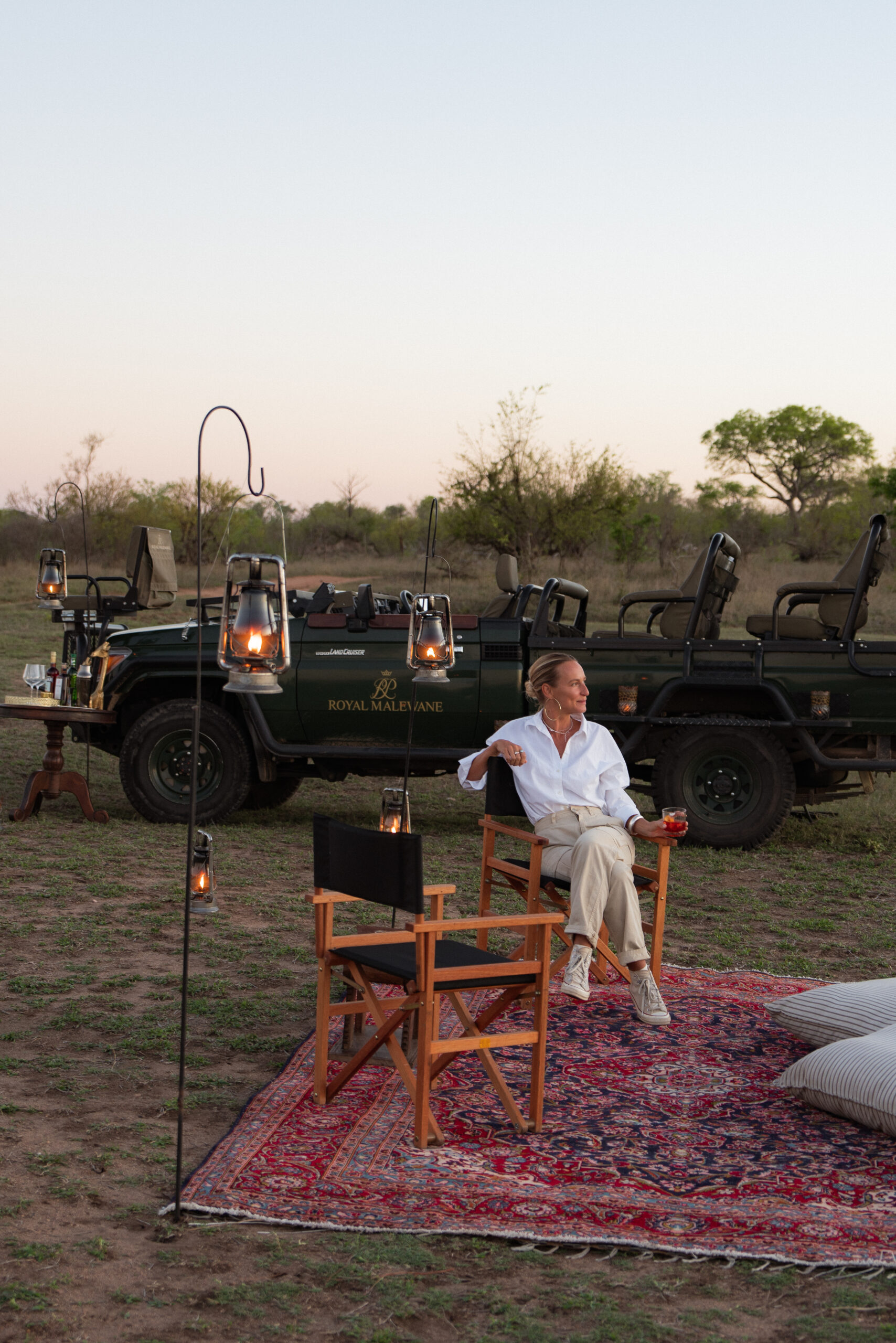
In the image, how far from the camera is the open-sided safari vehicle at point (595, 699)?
8.44 metres

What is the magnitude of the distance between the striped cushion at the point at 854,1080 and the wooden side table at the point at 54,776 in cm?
582

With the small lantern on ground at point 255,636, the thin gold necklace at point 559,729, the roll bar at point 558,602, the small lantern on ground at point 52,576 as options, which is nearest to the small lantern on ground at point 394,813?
the thin gold necklace at point 559,729

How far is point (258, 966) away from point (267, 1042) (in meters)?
1.02

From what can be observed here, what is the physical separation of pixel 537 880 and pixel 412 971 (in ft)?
4.63

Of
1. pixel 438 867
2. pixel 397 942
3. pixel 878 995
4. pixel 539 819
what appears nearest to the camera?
pixel 397 942

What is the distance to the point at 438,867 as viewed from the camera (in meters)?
7.90

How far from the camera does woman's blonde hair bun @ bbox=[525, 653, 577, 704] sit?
5.56m

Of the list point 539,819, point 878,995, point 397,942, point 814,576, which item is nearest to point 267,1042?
point 397,942

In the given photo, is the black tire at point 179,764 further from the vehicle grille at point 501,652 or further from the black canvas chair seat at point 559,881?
the black canvas chair seat at point 559,881

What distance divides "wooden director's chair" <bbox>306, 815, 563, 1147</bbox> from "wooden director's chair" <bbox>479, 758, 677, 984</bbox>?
776 millimetres

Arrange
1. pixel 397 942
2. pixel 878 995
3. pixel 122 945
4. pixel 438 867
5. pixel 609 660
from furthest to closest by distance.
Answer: pixel 609 660 < pixel 438 867 < pixel 122 945 < pixel 878 995 < pixel 397 942

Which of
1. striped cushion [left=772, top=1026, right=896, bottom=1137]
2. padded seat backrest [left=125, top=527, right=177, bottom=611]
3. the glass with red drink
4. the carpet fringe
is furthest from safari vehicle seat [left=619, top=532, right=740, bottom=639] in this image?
the carpet fringe

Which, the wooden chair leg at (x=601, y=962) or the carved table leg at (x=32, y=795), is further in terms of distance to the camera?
the carved table leg at (x=32, y=795)

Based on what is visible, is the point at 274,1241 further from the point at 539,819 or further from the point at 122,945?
the point at 122,945
